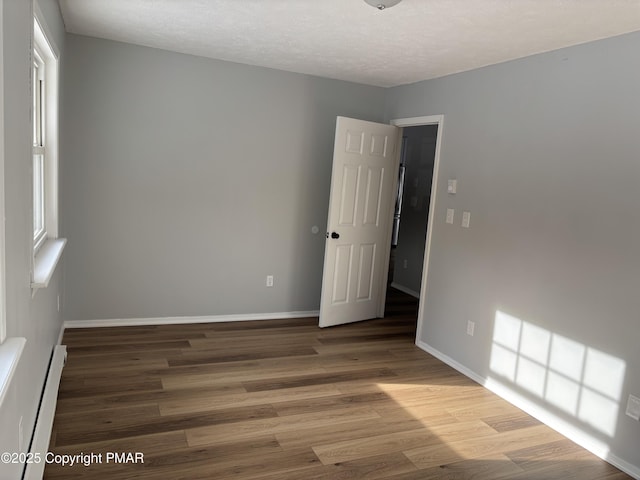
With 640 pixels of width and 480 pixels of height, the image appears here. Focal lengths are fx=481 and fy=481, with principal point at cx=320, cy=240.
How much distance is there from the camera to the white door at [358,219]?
4535mm

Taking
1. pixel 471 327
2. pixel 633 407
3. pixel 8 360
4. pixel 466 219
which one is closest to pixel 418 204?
pixel 466 219

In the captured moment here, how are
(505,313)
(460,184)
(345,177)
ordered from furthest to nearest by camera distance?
(345,177) < (460,184) < (505,313)

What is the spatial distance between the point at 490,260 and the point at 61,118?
3356 mm

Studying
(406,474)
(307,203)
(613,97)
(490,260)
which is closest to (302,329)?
(307,203)

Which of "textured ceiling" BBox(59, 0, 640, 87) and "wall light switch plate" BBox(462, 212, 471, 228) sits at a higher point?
"textured ceiling" BBox(59, 0, 640, 87)

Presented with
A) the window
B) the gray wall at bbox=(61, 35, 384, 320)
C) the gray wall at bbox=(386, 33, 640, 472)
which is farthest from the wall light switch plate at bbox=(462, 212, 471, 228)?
the window

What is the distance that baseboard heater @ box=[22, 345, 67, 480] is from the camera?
6.78 feet

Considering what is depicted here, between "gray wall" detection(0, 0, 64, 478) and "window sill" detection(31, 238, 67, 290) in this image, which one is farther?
"window sill" detection(31, 238, 67, 290)

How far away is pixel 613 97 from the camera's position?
2.78 meters

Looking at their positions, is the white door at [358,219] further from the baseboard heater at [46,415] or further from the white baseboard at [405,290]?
the baseboard heater at [46,415]

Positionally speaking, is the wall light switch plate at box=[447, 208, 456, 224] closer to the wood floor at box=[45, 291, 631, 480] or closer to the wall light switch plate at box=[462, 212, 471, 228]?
the wall light switch plate at box=[462, 212, 471, 228]

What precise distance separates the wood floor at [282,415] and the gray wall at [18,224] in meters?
0.50

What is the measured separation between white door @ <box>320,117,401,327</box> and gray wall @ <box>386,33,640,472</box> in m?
0.69

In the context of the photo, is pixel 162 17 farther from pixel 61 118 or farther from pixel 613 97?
pixel 613 97
